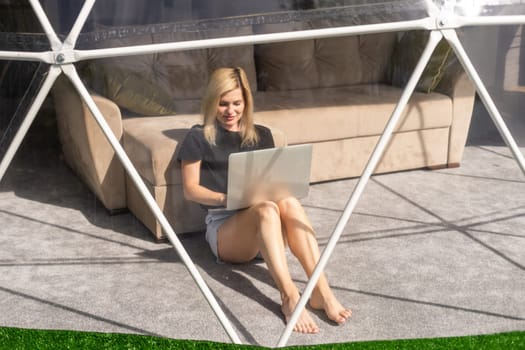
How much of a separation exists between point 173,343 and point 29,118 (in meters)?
1.14

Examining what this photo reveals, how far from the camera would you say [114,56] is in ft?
9.66

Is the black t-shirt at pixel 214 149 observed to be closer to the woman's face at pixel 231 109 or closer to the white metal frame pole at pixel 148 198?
the woman's face at pixel 231 109

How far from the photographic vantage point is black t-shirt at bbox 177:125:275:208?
3059 millimetres

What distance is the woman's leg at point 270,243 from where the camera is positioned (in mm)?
3285

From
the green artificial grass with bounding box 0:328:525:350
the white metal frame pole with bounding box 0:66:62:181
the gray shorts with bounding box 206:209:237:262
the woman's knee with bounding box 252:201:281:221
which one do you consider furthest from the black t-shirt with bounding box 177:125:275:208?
the green artificial grass with bounding box 0:328:525:350

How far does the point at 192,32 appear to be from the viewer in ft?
9.78

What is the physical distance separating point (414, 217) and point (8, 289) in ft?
6.48

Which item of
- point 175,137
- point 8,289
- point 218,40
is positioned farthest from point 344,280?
point 8,289

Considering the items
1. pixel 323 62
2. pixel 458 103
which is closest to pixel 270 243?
pixel 323 62

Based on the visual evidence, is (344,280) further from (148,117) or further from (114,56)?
(114,56)

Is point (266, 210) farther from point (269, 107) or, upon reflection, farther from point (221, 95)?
point (221, 95)

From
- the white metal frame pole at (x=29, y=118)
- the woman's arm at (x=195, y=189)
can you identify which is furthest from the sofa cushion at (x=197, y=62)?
the white metal frame pole at (x=29, y=118)

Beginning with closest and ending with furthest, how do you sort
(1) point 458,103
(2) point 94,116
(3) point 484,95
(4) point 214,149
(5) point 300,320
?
(2) point 94,116
(4) point 214,149
(3) point 484,95
(5) point 300,320
(1) point 458,103

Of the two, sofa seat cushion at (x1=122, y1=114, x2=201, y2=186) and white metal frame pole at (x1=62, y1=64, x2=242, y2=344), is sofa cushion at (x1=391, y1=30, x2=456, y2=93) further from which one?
white metal frame pole at (x1=62, y1=64, x2=242, y2=344)
